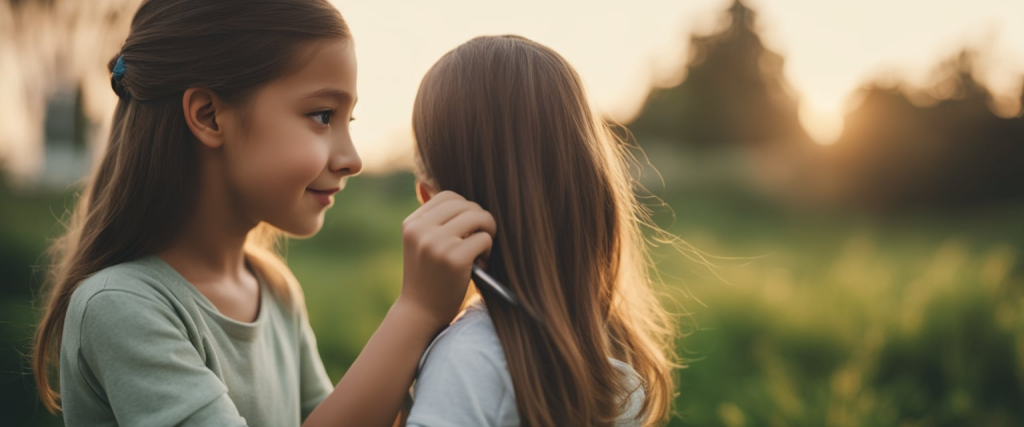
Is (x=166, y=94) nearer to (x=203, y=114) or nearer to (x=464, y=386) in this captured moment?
(x=203, y=114)

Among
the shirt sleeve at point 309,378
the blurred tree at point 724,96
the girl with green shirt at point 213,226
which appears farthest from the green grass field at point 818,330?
the blurred tree at point 724,96

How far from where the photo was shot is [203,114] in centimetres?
167

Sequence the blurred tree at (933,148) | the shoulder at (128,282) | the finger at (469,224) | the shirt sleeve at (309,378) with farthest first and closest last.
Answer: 1. the blurred tree at (933,148)
2. the shirt sleeve at (309,378)
3. the shoulder at (128,282)
4. the finger at (469,224)

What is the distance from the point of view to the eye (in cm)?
170

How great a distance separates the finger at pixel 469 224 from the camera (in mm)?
1361

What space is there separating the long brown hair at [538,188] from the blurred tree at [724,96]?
824cm

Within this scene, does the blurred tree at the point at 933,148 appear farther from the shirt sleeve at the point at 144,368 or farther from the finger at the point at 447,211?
the shirt sleeve at the point at 144,368

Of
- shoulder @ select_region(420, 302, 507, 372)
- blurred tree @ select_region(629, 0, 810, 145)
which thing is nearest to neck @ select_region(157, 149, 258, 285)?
shoulder @ select_region(420, 302, 507, 372)

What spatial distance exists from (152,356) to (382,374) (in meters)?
0.47

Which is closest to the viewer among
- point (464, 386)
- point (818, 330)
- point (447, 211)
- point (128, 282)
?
point (464, 386)

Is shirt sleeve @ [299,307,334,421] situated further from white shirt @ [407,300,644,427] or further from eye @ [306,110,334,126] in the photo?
white shirt @ [407,300,644,427]

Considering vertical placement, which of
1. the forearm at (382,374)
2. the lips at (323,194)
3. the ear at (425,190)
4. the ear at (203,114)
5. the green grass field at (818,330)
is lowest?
the green grass field at (818,330)

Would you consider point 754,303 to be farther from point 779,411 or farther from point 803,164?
point 803,164

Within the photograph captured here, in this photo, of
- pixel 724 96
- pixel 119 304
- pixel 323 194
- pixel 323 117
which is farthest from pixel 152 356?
pixel 724 96
